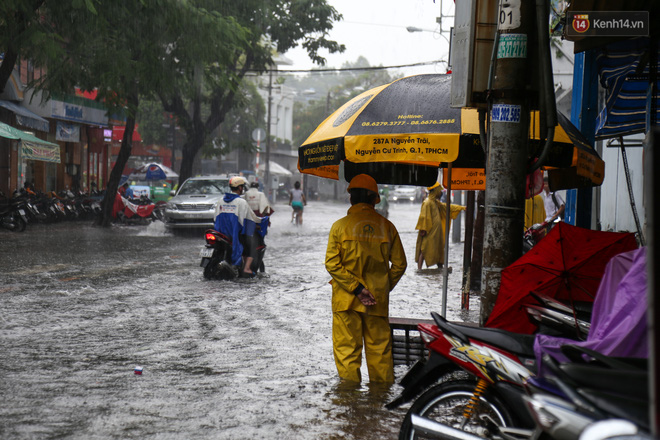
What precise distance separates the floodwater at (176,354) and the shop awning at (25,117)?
11856 mm

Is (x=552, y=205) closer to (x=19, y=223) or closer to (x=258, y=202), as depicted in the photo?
(x=258, y=202)

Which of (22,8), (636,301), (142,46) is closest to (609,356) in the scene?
(636,301)

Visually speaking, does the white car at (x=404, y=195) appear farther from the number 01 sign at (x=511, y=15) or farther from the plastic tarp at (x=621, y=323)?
the plastic tarp at (x=621, y=323)

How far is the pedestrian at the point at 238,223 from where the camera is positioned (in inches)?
476

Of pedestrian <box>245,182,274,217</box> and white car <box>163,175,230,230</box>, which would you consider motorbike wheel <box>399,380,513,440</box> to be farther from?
white car <box>163,175,230,230</box>

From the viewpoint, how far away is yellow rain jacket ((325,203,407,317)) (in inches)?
224

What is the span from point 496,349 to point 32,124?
80.1ft

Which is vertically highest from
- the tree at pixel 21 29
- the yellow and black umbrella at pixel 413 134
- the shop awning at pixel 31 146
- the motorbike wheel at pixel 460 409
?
the tree at pixel 21 29

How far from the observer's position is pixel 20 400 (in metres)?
5.24

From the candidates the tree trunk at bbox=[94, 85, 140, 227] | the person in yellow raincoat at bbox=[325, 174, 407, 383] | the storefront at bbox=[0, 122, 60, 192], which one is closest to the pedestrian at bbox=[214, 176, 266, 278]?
the person in yellow raincoat at bbox=[325, 174, 407, 383]

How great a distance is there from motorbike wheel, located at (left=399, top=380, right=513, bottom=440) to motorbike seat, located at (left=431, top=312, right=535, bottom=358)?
240mm

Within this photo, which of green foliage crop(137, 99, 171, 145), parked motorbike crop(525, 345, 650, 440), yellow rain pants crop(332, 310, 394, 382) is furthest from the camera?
green foliage crop(137, 99, 171, 145)

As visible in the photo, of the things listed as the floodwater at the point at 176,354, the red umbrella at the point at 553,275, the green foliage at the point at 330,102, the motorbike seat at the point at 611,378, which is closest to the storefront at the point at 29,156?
the floodwater at the point at 176,354

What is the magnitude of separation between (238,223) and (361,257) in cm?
667
